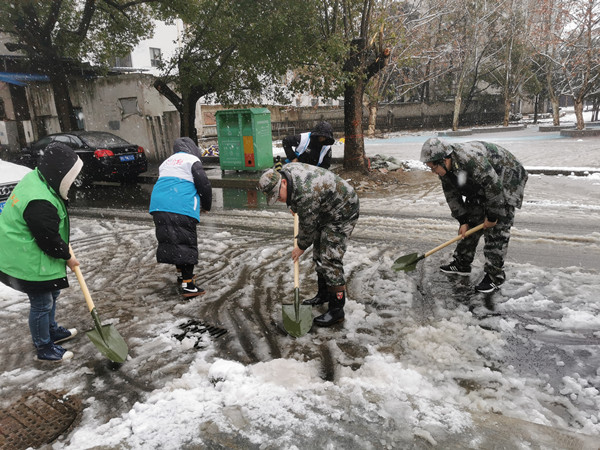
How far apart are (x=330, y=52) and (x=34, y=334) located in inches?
319

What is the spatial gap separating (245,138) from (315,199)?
8303 mm

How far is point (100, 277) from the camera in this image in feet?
16.3

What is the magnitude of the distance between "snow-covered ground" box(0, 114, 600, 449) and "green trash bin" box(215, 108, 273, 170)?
238 inches

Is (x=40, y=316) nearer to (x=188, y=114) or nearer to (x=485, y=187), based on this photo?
(x=485, y=187)

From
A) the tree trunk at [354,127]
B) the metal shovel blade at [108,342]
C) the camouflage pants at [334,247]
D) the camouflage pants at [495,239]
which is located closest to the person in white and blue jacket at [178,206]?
the metal shovel blade at [108,342]

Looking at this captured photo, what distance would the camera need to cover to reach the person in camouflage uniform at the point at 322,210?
3.26 metres

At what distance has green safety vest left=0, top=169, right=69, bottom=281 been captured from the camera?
2939mm

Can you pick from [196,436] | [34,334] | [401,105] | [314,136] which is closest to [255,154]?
[314,136]

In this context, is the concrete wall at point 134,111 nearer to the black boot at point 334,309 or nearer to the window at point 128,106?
the window at point 128,106

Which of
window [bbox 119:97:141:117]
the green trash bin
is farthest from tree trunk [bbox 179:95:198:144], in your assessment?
window [bbox 119:97:141:117]

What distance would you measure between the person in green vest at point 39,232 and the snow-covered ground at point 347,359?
27.0 inches

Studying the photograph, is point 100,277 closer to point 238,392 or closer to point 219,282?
point 219,282

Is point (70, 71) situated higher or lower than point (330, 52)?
higher

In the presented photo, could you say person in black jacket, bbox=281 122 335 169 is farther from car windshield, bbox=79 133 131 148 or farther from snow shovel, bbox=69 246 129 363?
car windshield, bbox=79 133 131 148
